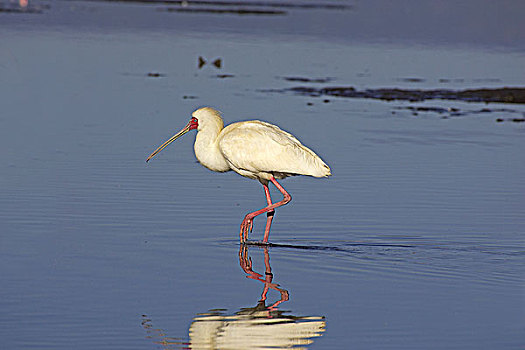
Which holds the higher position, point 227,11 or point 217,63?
point 227,11

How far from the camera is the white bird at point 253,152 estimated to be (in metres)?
9.70

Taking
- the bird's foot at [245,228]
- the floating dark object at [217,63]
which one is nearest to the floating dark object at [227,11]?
the floating dark object at [217,63]

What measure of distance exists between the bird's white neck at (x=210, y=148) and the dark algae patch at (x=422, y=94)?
9590mm

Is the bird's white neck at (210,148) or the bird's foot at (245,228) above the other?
the bird's white neck at (210,148)

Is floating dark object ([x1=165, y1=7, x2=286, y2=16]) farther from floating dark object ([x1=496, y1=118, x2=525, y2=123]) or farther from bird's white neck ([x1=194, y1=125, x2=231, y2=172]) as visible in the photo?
bird's white neck ([x1=194, y1=125, x2=231, y2=172])

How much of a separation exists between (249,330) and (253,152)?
304 centimetres

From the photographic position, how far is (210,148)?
10133mm

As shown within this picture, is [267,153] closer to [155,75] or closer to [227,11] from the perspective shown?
[155,75]

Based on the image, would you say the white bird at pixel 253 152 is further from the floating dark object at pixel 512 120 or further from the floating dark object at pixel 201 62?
the floating dark object at pixel 201 62

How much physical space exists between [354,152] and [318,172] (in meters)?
4.12

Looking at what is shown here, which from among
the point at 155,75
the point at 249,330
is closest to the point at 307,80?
the point at 155,75

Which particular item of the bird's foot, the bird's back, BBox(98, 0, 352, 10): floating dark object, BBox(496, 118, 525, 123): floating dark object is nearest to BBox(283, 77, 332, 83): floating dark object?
BBox(496, 118, 525, 123): floating dark object

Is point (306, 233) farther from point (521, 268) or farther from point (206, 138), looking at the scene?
point (521, 268)

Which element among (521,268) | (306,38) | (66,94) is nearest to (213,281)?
(521,268)
